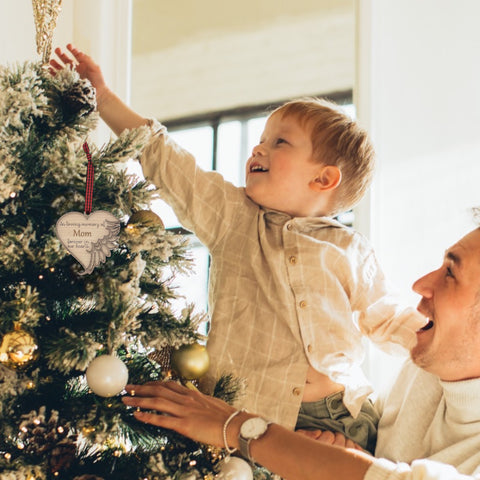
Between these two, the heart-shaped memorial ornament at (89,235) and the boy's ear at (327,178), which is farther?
the boy's ear at (327,178)

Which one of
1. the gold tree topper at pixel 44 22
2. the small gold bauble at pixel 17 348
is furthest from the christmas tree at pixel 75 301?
the gold tree topper at pixel 44 22

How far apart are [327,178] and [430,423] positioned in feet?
1.80

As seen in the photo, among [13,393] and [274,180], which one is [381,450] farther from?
[13,393]

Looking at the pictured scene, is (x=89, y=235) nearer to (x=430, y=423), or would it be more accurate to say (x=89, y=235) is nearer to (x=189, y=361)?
(x=189, y=361)

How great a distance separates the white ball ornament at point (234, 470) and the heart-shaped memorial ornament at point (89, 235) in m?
0.37

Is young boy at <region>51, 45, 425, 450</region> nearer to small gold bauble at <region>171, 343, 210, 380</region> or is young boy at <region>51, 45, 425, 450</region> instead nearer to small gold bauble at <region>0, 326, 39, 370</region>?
small gold bauble at <region>171, 343, 210, 380</region>

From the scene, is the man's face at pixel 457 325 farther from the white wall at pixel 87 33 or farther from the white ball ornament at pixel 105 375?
the white wall at pixel 87 33

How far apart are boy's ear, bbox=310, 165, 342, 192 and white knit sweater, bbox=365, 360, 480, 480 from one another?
1.40 ft

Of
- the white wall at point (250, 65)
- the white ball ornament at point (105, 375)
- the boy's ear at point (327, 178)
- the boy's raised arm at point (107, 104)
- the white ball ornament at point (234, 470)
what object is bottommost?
the white ball ornament at point (234, 470)

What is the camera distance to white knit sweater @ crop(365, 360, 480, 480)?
1219 millimetres

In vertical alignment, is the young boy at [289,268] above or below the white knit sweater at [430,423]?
above

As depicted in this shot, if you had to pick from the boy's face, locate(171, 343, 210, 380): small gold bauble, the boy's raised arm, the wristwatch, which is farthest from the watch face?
the boy's raised arm

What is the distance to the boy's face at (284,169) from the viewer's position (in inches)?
54.9

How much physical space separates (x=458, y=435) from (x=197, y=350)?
21.9 inches
